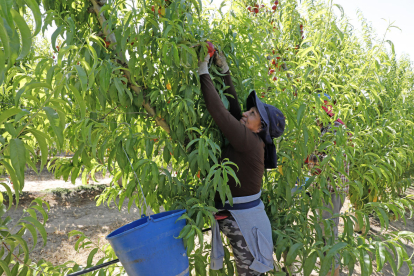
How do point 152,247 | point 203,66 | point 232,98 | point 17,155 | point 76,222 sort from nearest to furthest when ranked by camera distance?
point 17,155 → point 152,247 → point 203,66 → point 232,98 → point 76,222

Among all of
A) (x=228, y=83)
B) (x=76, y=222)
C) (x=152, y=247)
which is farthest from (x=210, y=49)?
(x=76, y=222)

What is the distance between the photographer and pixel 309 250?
1.53 meters

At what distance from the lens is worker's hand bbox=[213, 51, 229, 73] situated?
→ 1.64 meters

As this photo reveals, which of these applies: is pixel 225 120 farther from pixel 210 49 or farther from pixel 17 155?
pixel 17 155

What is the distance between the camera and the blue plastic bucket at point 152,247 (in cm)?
118

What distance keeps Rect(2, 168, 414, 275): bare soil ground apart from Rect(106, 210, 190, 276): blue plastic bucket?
300 cm

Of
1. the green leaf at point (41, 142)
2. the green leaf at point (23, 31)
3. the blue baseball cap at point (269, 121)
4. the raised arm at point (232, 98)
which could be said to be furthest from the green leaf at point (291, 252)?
the green leaf at point (23, 31)

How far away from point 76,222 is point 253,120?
4.78 metres

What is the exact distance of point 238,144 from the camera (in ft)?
5.16

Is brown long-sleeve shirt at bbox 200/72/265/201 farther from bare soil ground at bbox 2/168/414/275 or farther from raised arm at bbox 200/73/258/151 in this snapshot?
bare soil ground at bbox 2/168/414/275

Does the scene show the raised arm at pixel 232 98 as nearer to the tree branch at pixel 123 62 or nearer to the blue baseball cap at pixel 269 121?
the blue baseball cap at pixel 269 121

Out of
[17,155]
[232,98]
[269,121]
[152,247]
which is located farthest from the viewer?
[232,98]

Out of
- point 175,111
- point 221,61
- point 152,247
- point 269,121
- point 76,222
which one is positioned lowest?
point 76,222

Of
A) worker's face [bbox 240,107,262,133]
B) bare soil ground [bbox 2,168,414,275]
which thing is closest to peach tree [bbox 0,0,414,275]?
worker's face [bbox 240,107,262,133]
